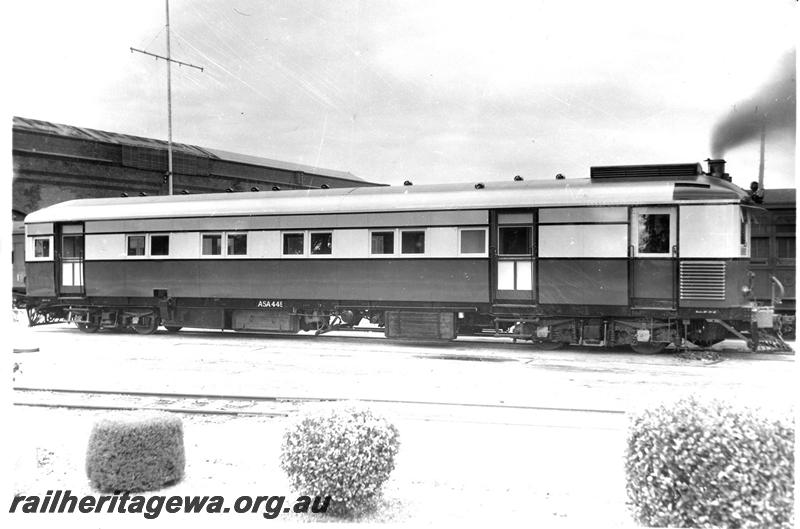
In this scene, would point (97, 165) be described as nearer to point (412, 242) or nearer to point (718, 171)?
point (412, 242)

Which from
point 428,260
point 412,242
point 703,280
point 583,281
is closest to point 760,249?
point 703,280

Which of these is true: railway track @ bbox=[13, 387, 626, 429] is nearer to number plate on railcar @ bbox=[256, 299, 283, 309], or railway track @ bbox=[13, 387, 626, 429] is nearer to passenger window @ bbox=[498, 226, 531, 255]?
passenger window @ bbox=[498, 226, 531, 255]

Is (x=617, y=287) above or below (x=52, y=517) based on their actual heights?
above

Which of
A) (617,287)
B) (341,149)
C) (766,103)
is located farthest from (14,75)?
(617,287)

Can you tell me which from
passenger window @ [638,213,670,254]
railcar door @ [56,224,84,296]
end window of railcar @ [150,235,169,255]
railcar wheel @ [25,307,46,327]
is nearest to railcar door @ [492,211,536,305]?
passenger window @ [638,213,670,254]

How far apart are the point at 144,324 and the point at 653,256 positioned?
1229 centimetres

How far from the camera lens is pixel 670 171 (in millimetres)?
12211

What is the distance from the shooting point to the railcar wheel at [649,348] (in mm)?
12789

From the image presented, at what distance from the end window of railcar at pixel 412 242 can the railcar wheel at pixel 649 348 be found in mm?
4847

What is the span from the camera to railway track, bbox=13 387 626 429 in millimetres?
7359

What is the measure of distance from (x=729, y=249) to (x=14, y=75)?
11.8 m

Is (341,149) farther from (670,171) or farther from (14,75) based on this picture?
(670,171)

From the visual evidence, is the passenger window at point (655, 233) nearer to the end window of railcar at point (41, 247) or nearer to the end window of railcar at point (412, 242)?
the end window of railcar at point (412, 242)

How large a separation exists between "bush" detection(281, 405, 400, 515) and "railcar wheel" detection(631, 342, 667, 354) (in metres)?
9.26
